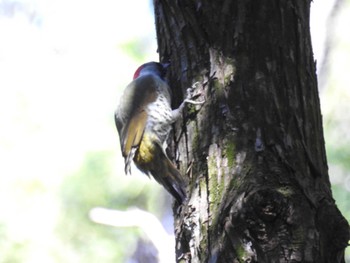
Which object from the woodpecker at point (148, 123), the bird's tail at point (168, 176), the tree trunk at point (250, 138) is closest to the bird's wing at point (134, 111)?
the woodpecker at point (148, 123)

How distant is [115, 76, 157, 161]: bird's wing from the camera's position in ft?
11.6

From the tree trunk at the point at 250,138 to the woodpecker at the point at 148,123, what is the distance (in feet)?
0.66

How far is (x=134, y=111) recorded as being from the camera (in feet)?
12.1

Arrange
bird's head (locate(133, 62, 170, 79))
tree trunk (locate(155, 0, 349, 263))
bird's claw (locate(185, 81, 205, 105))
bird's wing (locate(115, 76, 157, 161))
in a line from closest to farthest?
1. tree trunk (locate(155, 0, 349, 263))
2. bird's claw (locate(185, 81, 205, 105))
3. bird's head (locate(133, 62, 170, 79))
4. bird's wing (locate(115, 76, 157, 161))

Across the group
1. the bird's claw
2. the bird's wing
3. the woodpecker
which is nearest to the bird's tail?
the woodpecker

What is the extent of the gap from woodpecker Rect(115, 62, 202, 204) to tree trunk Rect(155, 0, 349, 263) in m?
0.20

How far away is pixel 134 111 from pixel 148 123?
141mm

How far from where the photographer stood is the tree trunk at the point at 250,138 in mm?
2406

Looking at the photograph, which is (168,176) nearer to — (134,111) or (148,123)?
(148,123)

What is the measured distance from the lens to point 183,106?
288cm

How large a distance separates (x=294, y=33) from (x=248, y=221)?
828mm

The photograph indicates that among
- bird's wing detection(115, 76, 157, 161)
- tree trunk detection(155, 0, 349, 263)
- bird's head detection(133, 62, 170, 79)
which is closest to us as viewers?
tree trunk detection(155, 0, 349, 263)

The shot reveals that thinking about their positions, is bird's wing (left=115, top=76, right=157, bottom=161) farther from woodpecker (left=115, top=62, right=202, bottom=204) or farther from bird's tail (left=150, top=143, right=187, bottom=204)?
bird's tail (left=150, top=143, right=187, bottom=204)

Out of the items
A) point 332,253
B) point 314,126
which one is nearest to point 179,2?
point 314,126
